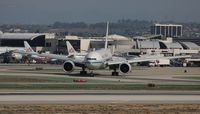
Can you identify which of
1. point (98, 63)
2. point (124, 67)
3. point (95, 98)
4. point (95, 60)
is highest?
point (95, 60)

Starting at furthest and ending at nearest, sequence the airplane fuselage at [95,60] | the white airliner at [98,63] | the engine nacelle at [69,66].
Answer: the engine nacelle at [69,66], the white airliner at [98,63], the airplane fuselage at [95,60]

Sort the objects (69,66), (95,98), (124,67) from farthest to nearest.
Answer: (69,66), (124,67), (95,98)

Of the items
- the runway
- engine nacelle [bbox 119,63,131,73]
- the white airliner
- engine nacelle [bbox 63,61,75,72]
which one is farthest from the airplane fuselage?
the runway

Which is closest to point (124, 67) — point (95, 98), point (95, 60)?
point (95, 60)

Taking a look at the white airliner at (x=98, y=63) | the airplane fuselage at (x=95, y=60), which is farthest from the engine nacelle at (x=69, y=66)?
the airplane fuselage at (x=95, y=60)

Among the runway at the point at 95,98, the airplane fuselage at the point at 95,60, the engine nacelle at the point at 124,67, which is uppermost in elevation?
the airplane fuselage at the point at 95,60

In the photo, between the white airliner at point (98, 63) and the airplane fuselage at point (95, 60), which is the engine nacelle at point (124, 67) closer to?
the white airliner at point (98, 63)

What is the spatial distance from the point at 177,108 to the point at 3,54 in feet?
454

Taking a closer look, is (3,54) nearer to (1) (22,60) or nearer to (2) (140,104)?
(1) (22,60)

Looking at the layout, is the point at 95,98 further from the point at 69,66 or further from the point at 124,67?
the point at 69,66

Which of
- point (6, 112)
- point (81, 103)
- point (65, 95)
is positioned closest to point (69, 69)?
point (65, 95)

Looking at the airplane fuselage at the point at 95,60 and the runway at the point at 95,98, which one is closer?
the runway at the point at 95,98

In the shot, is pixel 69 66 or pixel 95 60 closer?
pixel 95 60

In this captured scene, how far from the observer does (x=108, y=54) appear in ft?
321
